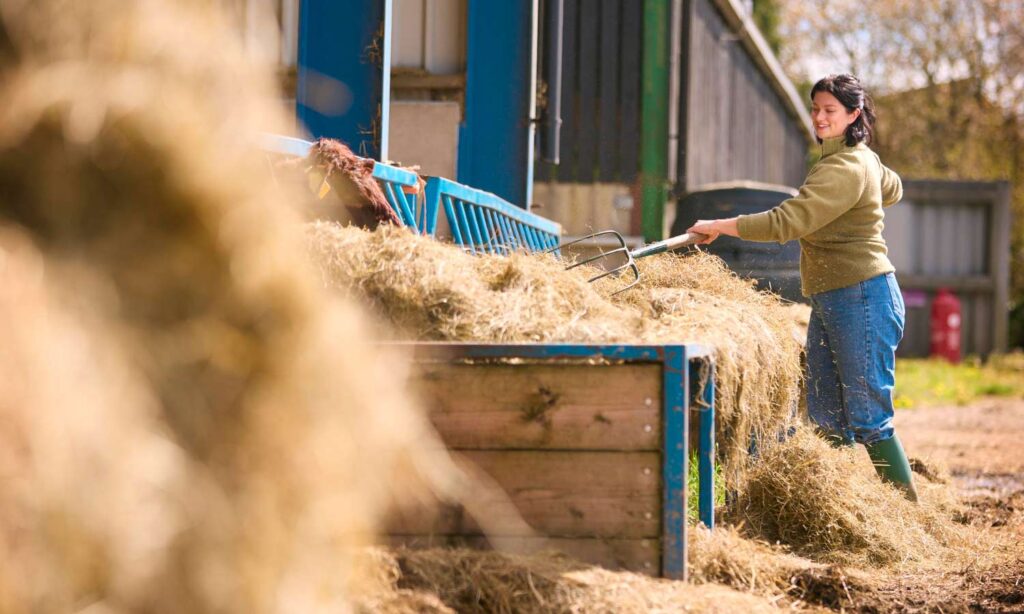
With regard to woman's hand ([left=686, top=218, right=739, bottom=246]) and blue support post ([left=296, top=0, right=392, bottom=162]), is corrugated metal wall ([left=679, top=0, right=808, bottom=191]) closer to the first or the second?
blue support post ([left=296, top=0, right=392, bottom=162])

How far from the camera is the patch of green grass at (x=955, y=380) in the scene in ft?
34.7

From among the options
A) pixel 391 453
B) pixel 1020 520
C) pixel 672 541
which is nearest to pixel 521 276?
pixel 672 541

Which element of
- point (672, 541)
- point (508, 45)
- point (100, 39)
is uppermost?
point (508, 45)

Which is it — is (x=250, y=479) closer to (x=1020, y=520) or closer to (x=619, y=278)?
(x=619, y=278)

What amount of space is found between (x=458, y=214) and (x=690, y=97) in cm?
514

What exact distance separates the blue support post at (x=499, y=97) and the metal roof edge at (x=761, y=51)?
9.42 ft

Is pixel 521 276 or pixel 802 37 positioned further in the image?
pixel 802 37

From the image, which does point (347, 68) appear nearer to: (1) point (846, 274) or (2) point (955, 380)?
(1) point (846, 274)

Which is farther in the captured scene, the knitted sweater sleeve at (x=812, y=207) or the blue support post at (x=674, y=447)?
the knitted sweater sleeve at (x=812, y=207)

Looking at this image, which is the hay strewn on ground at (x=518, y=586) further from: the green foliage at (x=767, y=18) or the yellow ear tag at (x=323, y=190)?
the green foliage at (x=767, y=18)

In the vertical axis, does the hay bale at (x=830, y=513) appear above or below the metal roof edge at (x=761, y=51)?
below

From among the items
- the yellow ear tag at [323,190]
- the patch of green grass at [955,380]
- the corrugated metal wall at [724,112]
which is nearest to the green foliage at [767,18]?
the corrugated metal wall at [724,112]

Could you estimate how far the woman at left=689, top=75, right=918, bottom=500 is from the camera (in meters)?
4.33

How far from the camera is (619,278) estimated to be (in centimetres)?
423
